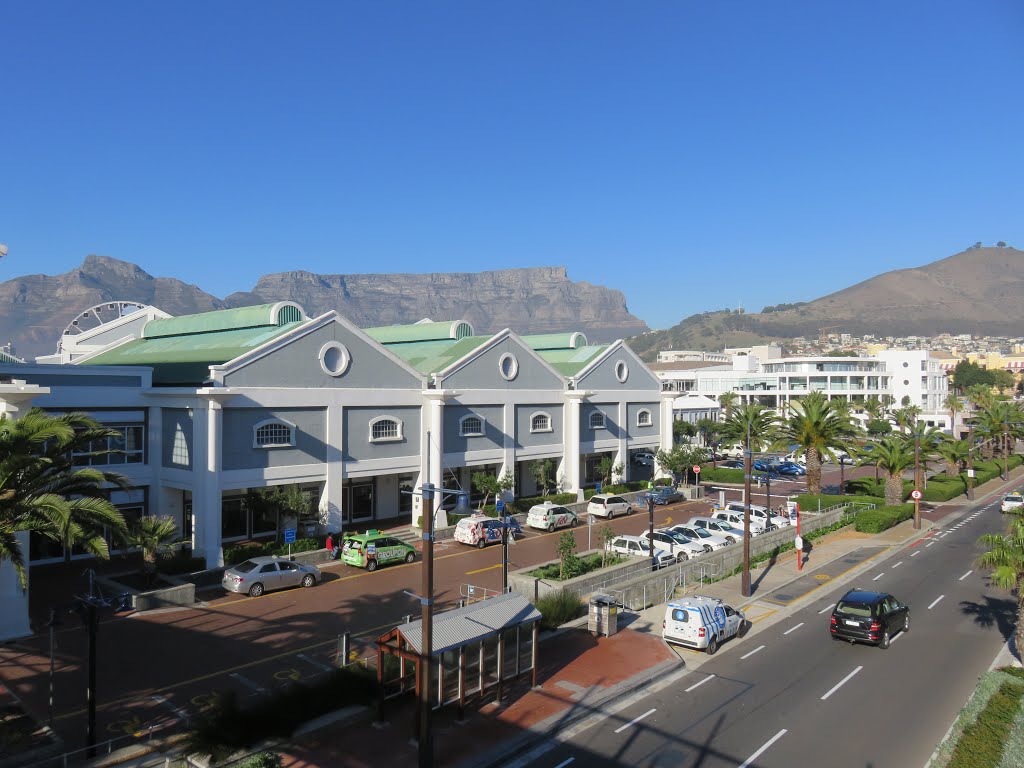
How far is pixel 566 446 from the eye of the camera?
5034cm

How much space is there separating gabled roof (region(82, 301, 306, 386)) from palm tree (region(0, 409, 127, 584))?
1284 cm

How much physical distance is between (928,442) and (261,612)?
47.1m

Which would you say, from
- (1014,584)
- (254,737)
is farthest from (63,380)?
(1014,584)

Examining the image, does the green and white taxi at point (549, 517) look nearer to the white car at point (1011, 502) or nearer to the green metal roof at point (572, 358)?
the green metal roof at point (572, 358)

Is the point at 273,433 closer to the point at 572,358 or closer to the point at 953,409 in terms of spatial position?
the point at 572,358

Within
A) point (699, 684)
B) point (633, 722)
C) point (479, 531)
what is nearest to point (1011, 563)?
point (699, 684)

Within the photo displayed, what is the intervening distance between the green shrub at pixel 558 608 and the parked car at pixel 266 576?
30.5ft

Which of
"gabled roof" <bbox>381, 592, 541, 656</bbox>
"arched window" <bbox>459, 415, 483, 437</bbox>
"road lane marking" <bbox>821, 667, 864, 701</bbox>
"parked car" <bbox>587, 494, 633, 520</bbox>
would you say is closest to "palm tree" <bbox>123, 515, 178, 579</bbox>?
"gabled roof" <bbox>381, 592, 541, 656</bbox>

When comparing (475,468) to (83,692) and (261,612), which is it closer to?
(261,612)

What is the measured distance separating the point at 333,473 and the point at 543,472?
15402mm

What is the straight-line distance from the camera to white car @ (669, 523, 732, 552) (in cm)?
3456

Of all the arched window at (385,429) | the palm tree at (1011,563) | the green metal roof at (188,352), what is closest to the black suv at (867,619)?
the palm tree at (1011,563)

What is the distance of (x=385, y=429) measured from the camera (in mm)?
38750

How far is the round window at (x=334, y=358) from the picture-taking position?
3575cm
